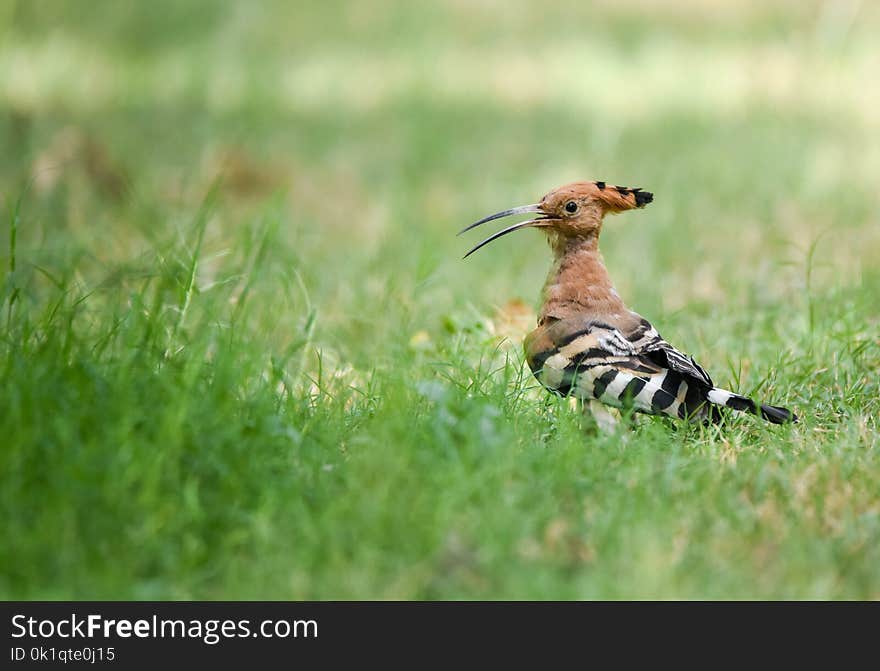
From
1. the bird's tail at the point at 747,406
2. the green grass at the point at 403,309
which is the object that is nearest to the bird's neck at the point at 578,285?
the green grass at the point at 403,309

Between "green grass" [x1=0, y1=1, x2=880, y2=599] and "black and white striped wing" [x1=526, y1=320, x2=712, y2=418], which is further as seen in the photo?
"black and white striped wing" [x1=526, y1=320, x2=712, y2=418]

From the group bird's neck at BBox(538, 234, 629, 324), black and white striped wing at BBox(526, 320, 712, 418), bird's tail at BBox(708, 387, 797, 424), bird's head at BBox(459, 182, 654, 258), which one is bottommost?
bird's tail at BBox(708, 387, 797, 424)

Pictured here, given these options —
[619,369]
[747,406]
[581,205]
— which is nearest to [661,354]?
[619,369]

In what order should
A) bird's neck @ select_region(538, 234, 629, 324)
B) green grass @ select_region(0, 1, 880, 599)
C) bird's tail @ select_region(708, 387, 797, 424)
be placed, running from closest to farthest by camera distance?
green grass @ select_region(0, 1, 880, 599) → bird's tail @ select_region(708, 387, 797, 424) → bird's neck @ select_region(538, 234, 629, 324)

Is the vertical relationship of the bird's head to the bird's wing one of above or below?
above

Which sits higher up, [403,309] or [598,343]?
[403,309]

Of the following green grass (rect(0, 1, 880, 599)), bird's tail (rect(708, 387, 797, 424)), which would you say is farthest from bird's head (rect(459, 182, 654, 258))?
bird's tail (rect(708, 387, 797, 424))

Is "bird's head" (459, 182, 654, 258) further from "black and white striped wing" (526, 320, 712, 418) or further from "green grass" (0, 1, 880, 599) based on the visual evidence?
"green grass" (0, 1, 880, 599)

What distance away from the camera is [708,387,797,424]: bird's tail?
10.2 ft

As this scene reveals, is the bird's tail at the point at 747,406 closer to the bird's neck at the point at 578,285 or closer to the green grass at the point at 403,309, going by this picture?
the green grass at the point at 403,309

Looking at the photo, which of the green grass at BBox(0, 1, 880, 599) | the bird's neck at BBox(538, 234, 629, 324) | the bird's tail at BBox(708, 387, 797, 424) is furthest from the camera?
the bird's neck at BBox(538, 234, 629, 324)

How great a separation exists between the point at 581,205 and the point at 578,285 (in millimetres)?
241

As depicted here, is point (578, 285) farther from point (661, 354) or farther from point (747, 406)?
point (747, 406)

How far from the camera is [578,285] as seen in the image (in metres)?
3.36
